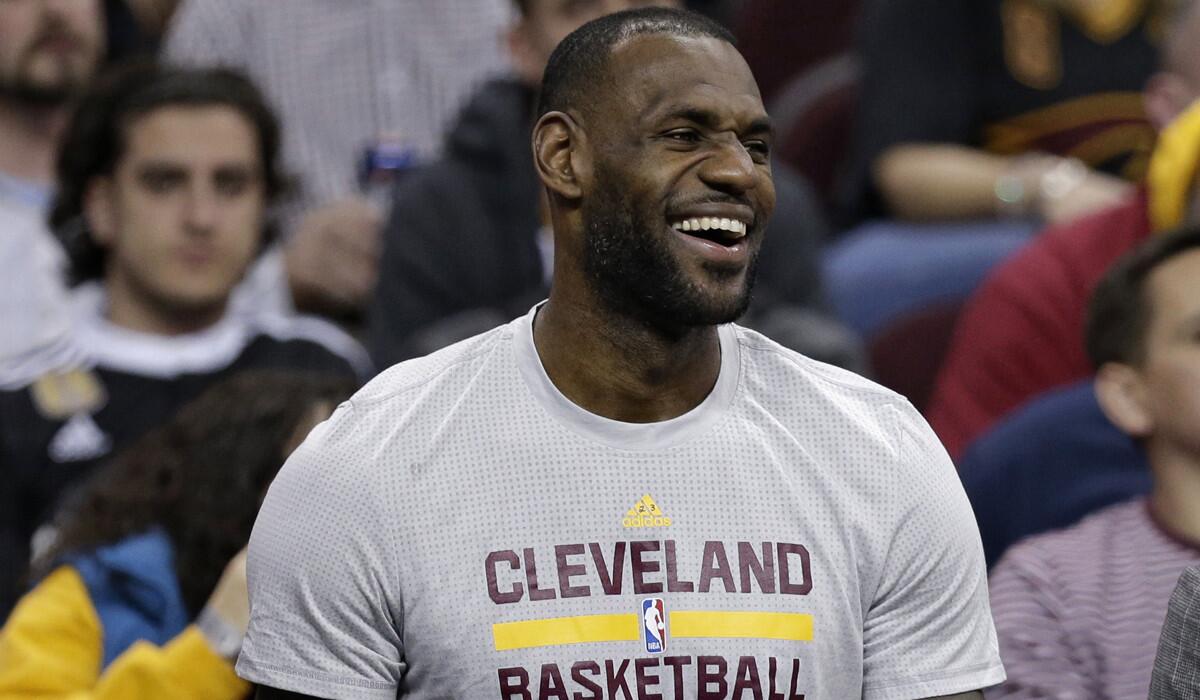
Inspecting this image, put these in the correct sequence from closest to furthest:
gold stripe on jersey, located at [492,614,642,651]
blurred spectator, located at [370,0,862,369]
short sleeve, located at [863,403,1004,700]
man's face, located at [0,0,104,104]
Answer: gold stripe on jersey, located at [492,614,642,651]
short sleeve, located at [863,403,1004,700]
blurred spectator, located at [370,0,862,369]
man's face, located at [0,0,104,104]

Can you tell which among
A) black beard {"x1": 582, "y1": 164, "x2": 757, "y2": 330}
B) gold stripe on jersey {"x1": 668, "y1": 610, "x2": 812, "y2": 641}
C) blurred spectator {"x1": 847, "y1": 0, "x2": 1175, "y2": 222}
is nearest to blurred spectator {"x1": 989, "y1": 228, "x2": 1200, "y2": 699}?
gold stripe on jersey {"x1": 668, "y1": 610, "x2": 812, "y2": 641}

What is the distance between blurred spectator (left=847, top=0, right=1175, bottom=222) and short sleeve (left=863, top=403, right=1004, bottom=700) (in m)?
2.50

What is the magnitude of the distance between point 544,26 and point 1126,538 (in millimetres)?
1736

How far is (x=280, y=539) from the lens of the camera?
7.19 ft

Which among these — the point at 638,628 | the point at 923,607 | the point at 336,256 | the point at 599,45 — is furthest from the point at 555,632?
the point at 336,256

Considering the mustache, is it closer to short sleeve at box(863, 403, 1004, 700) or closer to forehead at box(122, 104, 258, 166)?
forehead at box(122, 104, 258, 166)

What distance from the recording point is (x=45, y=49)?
480 cm

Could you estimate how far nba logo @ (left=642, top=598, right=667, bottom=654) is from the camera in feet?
6.99

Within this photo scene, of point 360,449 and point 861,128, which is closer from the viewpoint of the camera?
point 360,449

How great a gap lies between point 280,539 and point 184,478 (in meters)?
1.17

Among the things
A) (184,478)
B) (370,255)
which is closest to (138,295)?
(370,255)

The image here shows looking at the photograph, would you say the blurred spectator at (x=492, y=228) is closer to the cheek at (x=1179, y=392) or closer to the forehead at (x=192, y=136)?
the forehead at (x=192, y=136)

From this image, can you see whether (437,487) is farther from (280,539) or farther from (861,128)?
(861,128)

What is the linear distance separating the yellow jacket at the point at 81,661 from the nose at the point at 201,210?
120cm
